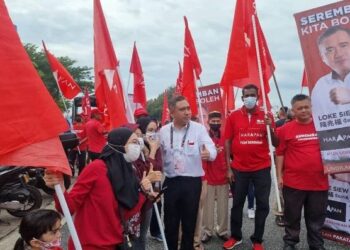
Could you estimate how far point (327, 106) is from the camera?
14.8ft

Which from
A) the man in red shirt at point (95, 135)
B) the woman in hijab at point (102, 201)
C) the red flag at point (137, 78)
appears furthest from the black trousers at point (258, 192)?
the man in red shirt at point (95, 135)

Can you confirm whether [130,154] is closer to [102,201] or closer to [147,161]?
[102,201]

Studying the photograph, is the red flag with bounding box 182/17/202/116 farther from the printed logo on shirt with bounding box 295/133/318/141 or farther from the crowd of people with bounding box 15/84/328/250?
the printed logo on shirt with bounding box 295/133/318/141

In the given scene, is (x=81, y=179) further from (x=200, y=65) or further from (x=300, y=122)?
(x=200, y=65)

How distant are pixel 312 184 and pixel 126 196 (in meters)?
2.42

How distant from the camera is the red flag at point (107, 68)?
13.8 feet

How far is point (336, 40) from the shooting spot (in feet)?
14.4

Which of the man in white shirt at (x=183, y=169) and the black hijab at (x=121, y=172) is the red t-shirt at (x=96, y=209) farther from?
the man in white shirt at (x=183, y=169)

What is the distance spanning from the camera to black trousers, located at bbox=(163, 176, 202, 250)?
4.41 m

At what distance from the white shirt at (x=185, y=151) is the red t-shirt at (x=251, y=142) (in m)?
0.68

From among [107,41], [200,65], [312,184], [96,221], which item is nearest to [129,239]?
[96,221]

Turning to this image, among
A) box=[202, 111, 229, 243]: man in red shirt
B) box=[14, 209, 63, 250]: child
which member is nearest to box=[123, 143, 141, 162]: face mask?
box=[14, 209, 63, 250]: child

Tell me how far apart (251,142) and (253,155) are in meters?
0.15

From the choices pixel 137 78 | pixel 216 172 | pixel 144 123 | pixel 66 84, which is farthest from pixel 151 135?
pixel 66 84
